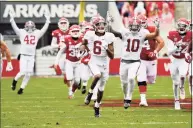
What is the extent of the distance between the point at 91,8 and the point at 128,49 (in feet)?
62.2

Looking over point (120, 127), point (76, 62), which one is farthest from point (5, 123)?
point (76, 62)

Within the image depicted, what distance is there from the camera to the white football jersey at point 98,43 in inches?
433

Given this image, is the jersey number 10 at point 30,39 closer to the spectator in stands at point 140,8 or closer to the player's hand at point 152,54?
the player's hand at point 152,54

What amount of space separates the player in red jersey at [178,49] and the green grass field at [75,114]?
501 millimetres

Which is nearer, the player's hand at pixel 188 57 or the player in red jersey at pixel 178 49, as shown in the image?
the player's hand at pixel 188 57

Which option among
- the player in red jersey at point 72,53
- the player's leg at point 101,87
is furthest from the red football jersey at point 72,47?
the player's leg at point 101,87

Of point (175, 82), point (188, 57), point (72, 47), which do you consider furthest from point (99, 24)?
point (72, 47)

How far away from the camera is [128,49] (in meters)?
11.8

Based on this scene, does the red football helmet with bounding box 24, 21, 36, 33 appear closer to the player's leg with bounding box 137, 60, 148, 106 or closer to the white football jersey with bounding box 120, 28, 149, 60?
the player's leg with bounding box 137, 60, 148, 106

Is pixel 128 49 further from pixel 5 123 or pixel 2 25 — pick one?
pixel 2 25

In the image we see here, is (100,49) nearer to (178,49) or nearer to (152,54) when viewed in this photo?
(178,49)

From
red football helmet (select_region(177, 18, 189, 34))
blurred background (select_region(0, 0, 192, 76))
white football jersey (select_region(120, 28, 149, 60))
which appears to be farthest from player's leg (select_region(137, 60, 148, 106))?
blurred background (select_region(0, 0, 192, 76))

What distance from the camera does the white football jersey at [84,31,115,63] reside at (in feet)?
36.1

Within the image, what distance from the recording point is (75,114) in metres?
11.0
